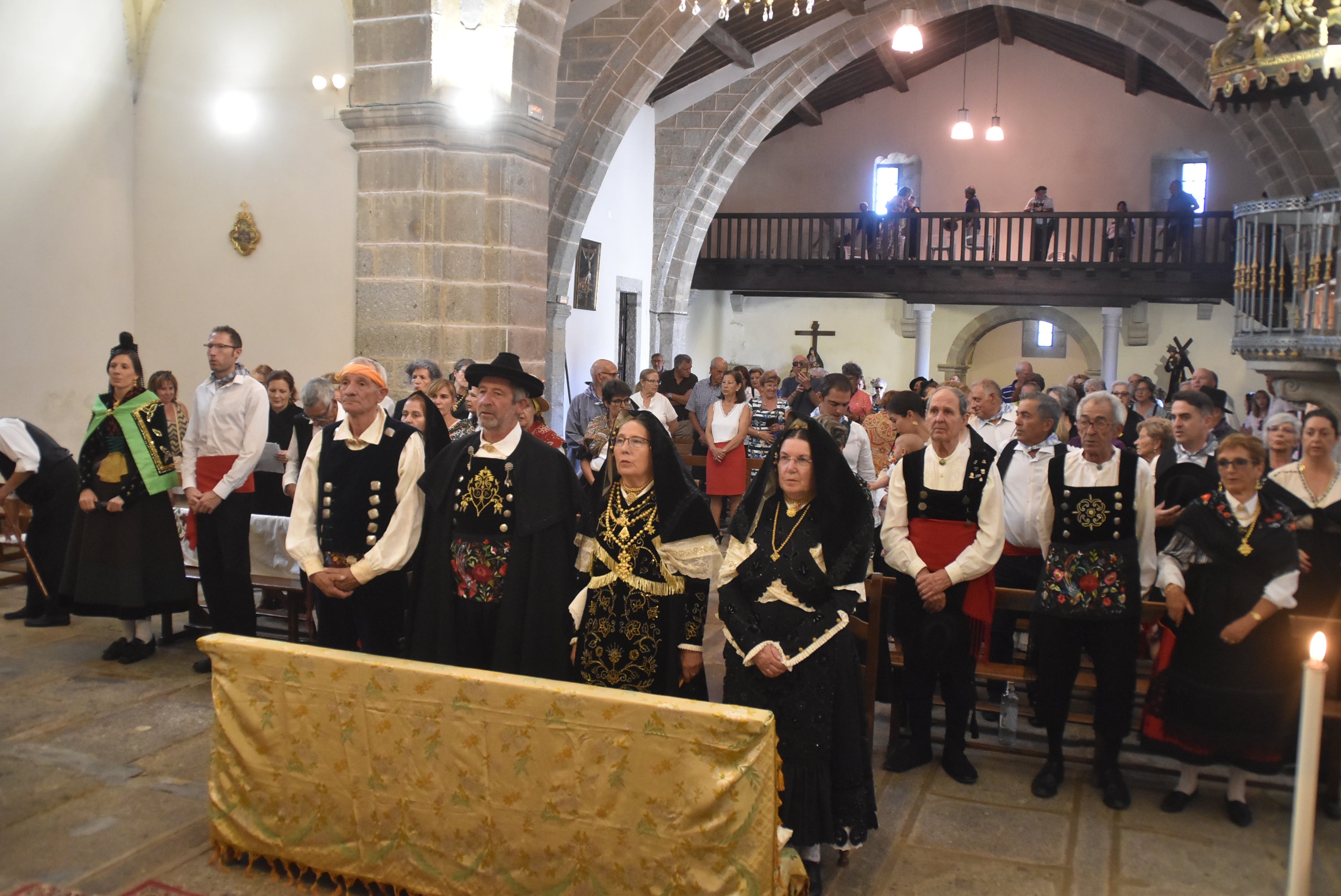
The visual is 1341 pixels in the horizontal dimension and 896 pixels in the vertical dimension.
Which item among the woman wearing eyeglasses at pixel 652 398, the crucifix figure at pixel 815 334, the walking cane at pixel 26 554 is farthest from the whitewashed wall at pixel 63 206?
the crucifix figure at pixel 815 334

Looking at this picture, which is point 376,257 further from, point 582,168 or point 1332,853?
point 1332,853

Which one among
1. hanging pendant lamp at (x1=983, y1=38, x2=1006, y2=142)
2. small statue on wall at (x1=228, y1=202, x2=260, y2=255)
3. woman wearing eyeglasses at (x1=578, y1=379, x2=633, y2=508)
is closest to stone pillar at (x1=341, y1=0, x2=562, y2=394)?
woman wearing eyeglasses at (x1=578, y1=379, x2=633, y2=508)

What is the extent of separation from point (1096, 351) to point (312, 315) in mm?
15255

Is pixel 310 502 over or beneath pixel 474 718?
over

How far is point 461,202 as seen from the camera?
7055 millimetres

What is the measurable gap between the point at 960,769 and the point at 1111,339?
15.8m

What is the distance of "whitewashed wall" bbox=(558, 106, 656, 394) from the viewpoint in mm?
12836

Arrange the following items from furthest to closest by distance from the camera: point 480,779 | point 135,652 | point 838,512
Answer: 1. point 135,652
2. point 838,512
3. point 480,779

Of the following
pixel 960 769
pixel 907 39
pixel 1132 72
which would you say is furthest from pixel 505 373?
pixel 1132 72

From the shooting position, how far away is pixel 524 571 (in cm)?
356

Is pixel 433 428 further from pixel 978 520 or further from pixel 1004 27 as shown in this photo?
pixel 1004 27

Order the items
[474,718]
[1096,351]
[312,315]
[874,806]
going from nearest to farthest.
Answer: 1. [474,718]
2. [874,806]
3. [312,315]
4. [1096,351]

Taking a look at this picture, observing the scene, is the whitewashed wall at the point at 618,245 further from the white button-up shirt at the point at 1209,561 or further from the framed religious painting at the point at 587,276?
the white button-up shirt at the point at 1209,561

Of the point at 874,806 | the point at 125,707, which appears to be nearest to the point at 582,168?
the point at 125,707
